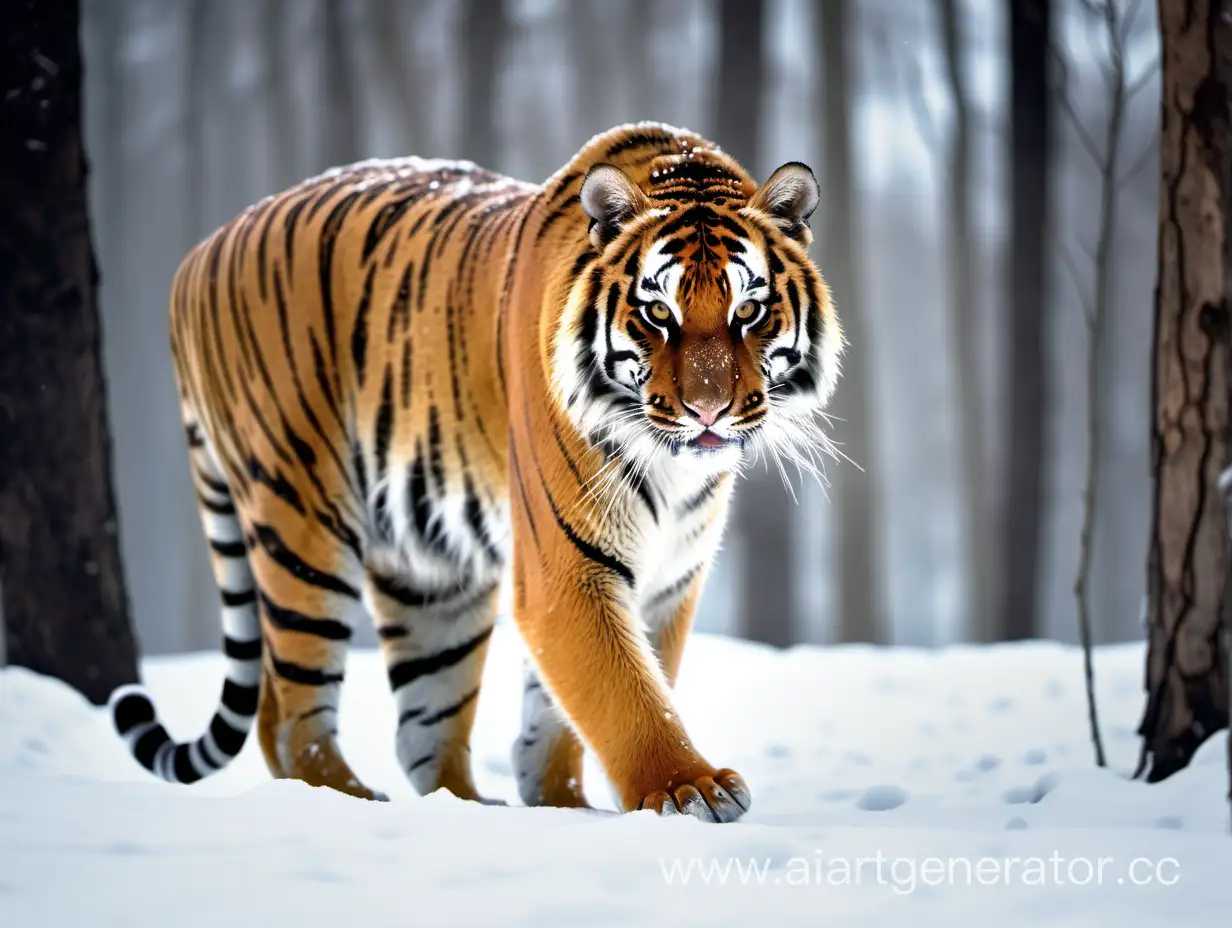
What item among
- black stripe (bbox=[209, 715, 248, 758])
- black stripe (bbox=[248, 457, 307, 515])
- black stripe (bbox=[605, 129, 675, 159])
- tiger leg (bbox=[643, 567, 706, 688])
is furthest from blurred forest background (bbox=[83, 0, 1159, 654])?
black stripe (bbox=[209, 715, 248, 758])

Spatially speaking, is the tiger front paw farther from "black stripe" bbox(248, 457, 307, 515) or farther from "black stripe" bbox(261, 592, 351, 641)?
"black stripe" bbox(248, 457, 307, 515)

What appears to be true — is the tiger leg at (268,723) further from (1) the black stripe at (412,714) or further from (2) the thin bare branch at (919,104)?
(2) the thin bare branch at (919,104)

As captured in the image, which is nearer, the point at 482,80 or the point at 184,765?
the point at 184,765

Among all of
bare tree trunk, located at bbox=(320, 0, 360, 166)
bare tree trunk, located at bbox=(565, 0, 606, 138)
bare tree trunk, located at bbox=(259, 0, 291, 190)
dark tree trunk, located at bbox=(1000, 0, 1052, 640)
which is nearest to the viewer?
dark tree trunk, located at bbox=(1000, 0, 1052, 640)

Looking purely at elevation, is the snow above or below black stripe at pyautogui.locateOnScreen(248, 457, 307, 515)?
below

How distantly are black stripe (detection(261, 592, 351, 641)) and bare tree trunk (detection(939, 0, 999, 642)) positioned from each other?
733cm

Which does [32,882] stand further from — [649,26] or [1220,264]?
[649,26]

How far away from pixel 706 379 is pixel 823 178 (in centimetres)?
853

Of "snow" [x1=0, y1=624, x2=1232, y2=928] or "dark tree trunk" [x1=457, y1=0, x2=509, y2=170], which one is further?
"dark tree trunk" [x1=457, y1=0, x2=509, y2=170]

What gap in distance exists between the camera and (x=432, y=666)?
4.59 meters

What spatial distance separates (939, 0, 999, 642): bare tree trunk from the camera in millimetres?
11000

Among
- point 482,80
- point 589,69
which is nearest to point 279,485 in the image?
point 482,80

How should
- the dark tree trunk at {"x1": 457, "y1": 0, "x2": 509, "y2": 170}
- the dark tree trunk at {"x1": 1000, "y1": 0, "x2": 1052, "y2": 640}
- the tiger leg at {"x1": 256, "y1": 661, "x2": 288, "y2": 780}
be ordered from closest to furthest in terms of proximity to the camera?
the tiger leg at {"x1": 256, "y1": 661, "x2": 288, "y2": 780}, the dark tree trunk at {"x1": 1000, "y1": 0, "x2": 1052, "y2": 640}, the dark tree trunk at {"x1": 457, "y1": 0, "x2": 509, "y2": 170}

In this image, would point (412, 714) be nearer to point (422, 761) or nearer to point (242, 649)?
point (422, 761)
